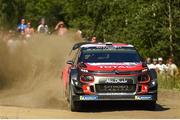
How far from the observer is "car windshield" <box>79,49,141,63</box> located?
16547mm

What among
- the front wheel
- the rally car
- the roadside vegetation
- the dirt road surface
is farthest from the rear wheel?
the roadside vegetation

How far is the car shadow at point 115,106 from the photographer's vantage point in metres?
A: 16.5

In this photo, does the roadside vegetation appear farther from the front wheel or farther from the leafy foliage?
the front wheel

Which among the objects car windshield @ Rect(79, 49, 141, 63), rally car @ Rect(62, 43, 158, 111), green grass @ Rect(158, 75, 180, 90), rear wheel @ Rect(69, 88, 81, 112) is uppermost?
car windshield @ Rect(79, 49, 141, 63)

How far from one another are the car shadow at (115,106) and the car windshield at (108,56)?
113 centimetres

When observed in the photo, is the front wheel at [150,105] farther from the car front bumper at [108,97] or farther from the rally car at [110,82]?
the car front bumper at [108,97]

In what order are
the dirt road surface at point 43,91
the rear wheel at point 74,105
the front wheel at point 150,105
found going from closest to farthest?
the dirt road surface at point 43,91 → the rear wheel at point 74,105 → the front wheel at point 150,105

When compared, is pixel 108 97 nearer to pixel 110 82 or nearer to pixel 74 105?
pixel 110 82

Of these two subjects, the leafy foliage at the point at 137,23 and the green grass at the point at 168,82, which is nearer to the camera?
the green grass at the point at 168,82

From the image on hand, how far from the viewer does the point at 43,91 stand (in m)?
21.6

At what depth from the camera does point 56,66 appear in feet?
85.1

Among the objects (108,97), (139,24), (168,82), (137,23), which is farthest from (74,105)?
(139,24)

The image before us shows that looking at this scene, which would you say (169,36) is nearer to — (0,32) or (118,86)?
(0,32)

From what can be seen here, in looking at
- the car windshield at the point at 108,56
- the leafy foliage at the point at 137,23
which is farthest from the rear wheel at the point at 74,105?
the leafy foliage at the point at 137,23
